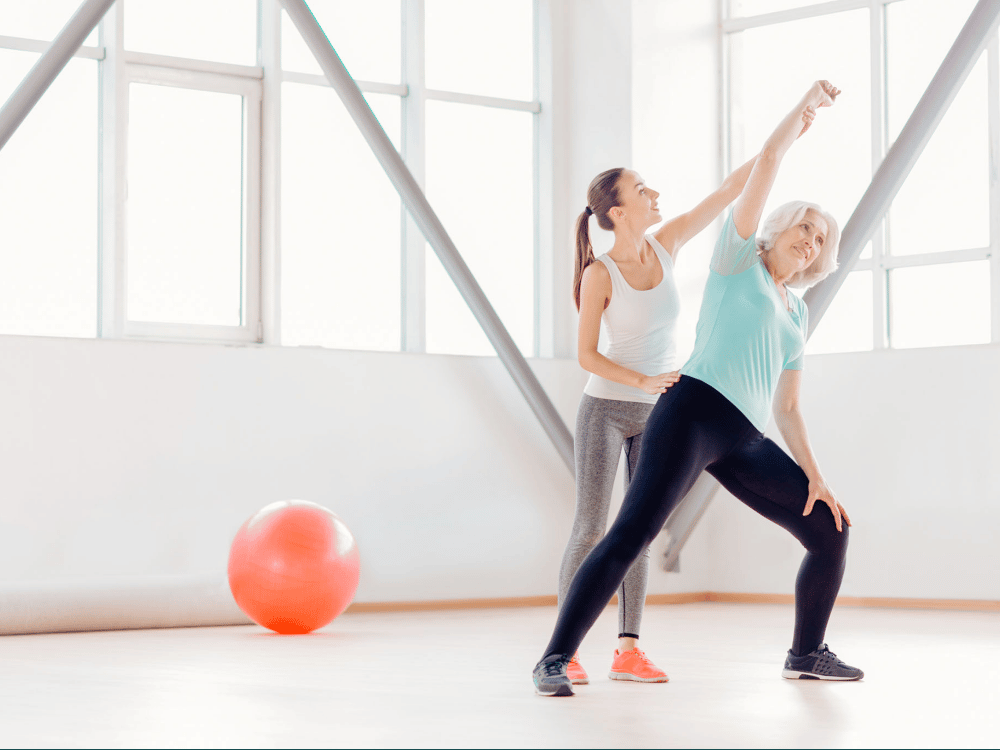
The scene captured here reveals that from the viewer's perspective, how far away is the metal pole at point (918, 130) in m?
5.69

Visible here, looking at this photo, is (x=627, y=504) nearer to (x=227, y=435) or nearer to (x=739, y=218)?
(x=739, y=218)

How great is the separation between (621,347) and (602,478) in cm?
37

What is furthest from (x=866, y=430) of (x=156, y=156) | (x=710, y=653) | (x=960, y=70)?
(x=156, y=156)

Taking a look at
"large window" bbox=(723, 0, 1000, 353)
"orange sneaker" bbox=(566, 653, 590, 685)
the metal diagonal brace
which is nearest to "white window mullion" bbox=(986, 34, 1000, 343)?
"large window" bbox=(723, 0, 1000, 353)

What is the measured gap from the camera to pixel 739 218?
129 inches

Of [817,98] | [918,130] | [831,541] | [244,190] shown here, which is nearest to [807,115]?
[817,98]

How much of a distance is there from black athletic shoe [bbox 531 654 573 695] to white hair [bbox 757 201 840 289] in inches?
44.5

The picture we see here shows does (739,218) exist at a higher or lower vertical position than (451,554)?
higher

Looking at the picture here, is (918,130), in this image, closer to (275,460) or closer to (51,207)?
(275,460)

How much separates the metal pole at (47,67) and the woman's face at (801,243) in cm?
312

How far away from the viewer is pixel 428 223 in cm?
661

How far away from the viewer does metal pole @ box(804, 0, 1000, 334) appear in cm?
569

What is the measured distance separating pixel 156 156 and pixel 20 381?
4.47 feet

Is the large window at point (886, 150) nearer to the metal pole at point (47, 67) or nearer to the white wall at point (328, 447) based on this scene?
the white wall at point (328, 447)
